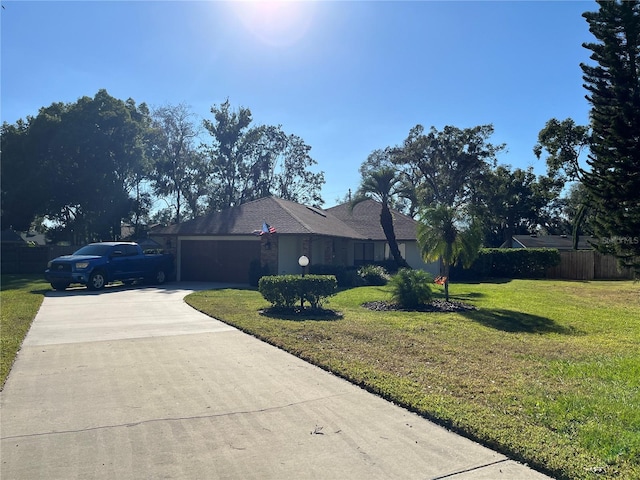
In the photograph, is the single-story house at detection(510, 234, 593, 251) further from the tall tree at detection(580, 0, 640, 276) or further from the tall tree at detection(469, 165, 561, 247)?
the tall tree at detection(580, 0, 640, 276)

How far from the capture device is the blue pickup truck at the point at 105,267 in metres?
17.8

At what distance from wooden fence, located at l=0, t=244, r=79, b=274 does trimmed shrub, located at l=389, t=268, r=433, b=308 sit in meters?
21.2

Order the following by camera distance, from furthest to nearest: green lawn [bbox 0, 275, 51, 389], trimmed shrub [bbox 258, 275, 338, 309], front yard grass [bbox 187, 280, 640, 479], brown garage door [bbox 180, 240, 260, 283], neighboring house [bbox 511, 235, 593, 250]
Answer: neighboring house [bbox 511, 235, 593, 250] → brown garage door [bbox 180, 240, 260, 283] → trimmed shrub [bbox 258, 275, 338, 309] → green lawn [bbox 0, 275, 51, 389] → front yard grass [bbox 187, 280, 640, 479]

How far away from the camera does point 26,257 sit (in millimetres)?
27359

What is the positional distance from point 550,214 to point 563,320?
158 ft

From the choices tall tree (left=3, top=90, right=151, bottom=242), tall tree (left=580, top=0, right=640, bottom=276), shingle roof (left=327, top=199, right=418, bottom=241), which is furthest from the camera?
tall tree (left=3, top=90, right=151, bottom=242)

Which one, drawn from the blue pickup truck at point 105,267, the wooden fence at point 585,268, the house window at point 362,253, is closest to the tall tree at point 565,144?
the wooden fence at point 585,268

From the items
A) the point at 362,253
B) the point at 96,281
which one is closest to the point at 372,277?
the point at 362,253

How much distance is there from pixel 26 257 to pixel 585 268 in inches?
1222

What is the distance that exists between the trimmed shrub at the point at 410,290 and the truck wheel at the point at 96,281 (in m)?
10.9

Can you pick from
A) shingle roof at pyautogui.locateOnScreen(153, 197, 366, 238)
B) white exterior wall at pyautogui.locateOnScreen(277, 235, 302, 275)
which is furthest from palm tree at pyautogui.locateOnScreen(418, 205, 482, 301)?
white exterior wall at pyautogui.locateOnScreen(277, 235, 302, 275)

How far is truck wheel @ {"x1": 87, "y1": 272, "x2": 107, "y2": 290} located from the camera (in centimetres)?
1805

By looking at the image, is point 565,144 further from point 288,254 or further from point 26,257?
point 26,257

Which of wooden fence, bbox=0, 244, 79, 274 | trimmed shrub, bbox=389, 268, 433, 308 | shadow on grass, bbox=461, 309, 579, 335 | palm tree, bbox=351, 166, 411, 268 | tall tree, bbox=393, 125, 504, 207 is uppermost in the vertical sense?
tall tree, bbox=393, 125, 504, 207
